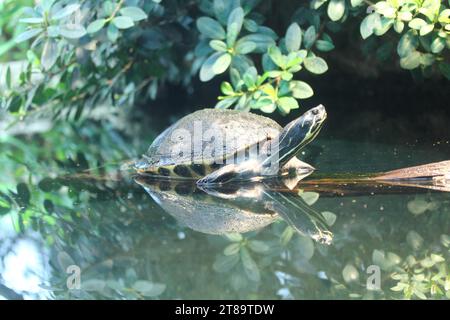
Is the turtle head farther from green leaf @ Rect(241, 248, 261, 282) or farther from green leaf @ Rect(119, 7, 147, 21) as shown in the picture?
green leaf @ Rect(119, 7, 147, 21)

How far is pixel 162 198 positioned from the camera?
8.21 feet

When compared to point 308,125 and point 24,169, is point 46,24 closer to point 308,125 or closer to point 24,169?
point 24,169

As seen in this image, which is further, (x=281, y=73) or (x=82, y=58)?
(x=82, y=58)

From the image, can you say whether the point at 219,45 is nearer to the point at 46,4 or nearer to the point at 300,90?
the point at 300,90

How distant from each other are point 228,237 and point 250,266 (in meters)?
0.23

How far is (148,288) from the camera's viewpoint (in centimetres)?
169

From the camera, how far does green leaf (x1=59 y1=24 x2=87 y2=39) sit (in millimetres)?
3129

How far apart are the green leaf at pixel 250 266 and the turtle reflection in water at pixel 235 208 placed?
18 centimetres

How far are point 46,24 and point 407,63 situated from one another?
1.60 meters

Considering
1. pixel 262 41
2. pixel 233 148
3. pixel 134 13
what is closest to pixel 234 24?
pixel 262 41

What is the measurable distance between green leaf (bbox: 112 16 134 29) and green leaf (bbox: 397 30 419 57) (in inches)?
46.1

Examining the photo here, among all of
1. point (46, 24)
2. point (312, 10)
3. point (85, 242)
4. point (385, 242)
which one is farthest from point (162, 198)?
point (312, 10)

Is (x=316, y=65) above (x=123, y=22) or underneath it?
underneath

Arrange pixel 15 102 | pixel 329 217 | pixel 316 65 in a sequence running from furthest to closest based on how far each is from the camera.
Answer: pixel 15 102, pixel 316 65, pixel 329 217
